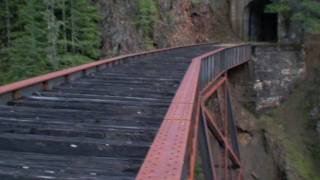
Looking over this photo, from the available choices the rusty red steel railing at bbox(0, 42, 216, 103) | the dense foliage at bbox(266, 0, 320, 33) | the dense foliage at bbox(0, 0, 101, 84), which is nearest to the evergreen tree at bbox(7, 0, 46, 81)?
the dense foliage at bbox(0, 0, 101, 84)

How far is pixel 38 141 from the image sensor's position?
14.4ft

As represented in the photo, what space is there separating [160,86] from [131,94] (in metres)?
0.99

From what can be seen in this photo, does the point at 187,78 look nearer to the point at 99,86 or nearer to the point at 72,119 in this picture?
the point at 99,86

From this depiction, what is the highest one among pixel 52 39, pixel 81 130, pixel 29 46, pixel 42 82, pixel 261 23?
pixel 261 23

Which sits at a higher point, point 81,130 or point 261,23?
point 261,23

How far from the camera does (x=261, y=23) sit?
34.8m

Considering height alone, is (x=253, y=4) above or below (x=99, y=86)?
above

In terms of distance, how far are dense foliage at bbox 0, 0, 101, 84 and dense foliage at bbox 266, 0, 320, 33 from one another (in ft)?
33.9

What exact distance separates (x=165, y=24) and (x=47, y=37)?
7700mm

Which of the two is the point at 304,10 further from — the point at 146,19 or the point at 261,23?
the point at 261,23

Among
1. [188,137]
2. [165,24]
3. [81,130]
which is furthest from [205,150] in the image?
[165,24]

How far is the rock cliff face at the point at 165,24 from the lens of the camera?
71.8 feet

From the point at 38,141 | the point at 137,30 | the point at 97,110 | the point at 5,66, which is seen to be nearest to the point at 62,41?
the point at 5,66

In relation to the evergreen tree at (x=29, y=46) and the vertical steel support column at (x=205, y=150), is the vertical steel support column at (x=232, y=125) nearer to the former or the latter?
the vertical steel support column at (x=205, y=150)
